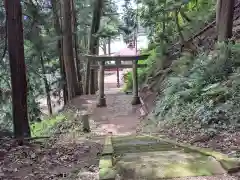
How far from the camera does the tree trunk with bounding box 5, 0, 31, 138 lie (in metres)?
6.94

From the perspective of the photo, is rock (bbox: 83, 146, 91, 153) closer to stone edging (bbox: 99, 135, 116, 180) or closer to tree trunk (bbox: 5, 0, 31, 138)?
stone edging (bbox: 99, 135, 116, 180)

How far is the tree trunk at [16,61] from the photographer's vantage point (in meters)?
6.94

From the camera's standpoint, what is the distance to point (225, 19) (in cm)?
970

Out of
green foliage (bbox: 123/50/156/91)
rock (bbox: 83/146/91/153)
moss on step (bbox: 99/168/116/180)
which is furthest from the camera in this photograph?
green foliage (bbox: 123/50/156/91)

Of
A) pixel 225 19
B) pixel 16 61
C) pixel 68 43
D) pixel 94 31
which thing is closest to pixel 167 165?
pixel 16 61

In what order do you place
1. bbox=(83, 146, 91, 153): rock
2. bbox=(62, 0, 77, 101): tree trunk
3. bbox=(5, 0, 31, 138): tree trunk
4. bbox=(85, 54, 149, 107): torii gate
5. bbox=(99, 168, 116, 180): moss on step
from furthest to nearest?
bbox=(62, 0, 77, 101): tree trunk → bbox=(85, 54, 149, 107): torii gate → bbox=(5, 0, 31, 138): tree trunk → bbox=(83, 146, 91, 153): rock → bbox=(99, 168, 116, 180): moss on step

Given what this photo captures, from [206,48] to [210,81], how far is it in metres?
3.82

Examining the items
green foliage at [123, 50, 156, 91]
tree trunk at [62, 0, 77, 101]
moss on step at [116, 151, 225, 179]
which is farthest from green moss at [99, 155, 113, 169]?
tree trunk at [62, 0, 77, 101]

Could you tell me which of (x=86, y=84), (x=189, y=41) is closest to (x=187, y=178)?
(x=189, y=41)

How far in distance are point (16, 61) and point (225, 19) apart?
6197 millimetres

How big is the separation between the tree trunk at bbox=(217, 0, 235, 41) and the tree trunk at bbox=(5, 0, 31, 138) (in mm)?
5910

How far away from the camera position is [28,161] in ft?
19.2

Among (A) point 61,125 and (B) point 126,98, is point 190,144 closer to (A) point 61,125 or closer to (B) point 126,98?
(A) point 61,125

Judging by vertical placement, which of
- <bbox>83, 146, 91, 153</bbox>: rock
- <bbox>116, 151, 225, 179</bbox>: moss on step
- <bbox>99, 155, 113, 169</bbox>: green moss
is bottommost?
<bbox>83, 146, 91, 153</bbox>: rock
